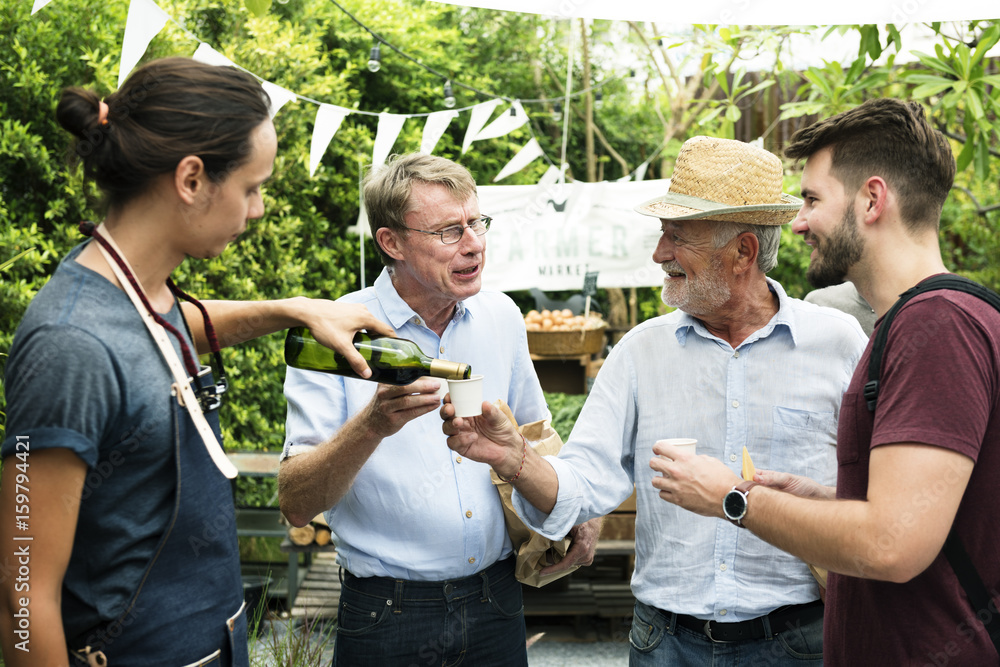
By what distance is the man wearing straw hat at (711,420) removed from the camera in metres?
1.90

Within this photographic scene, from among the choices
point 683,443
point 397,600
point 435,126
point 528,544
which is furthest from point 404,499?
point 435,126

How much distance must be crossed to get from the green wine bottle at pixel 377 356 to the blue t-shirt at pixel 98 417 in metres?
0.59

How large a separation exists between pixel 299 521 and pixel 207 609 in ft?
2.35

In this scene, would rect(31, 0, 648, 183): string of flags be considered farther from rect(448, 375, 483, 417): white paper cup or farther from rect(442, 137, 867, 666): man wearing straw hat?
rect(442, 137, 867, 666): man wearing straw hat

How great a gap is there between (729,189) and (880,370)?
2.40 feet

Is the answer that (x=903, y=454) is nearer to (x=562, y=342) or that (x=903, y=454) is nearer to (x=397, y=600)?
(x=397, y=600)

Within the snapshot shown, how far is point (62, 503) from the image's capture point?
1126 millimetres

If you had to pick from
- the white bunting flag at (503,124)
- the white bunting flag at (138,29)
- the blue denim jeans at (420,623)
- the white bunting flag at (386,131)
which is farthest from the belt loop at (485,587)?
the white bunting flag at (503,124)

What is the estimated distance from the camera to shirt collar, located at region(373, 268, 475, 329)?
2205 millimetres

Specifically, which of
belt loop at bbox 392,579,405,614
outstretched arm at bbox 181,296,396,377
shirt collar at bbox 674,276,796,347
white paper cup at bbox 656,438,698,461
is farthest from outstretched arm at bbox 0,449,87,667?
shirt collar at bbox 674,276,796,347

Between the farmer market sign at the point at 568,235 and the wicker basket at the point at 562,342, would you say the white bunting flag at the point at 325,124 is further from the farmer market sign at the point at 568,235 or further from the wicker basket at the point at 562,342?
the wicker basket at the point at 562,342

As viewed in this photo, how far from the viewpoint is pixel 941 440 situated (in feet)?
4.30

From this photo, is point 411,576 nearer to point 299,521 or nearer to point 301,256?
point 299,521

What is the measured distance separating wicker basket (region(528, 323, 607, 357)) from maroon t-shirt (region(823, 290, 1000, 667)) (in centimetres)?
444
